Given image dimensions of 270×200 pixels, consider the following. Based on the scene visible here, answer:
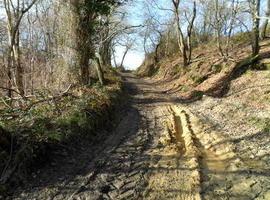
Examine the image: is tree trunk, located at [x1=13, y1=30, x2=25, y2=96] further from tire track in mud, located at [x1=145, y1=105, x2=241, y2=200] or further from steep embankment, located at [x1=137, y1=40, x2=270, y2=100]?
steep embankment, located at [x1=137, y1=40, x2=270, y2=100]

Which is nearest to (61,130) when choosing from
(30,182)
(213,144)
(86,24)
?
(30,182)

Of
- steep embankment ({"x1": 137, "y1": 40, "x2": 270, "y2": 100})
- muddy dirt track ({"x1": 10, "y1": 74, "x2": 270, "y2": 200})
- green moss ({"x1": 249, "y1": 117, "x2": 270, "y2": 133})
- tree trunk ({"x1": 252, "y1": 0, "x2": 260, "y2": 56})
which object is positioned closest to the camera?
muddy dirt track ({"x1": 10, "y1": 74, "x2": 270, "y2": 200})

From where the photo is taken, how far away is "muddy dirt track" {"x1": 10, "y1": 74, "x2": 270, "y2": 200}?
5.92 meters

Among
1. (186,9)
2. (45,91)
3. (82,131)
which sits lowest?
(82,131)

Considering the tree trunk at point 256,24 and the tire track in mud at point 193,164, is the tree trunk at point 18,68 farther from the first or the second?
the tree trunk at point 256,24

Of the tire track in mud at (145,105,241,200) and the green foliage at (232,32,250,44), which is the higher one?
the green foliage at (232,32,250,44)

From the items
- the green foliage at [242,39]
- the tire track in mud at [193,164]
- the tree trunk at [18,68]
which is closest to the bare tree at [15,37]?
the tree trunk at [18,68]

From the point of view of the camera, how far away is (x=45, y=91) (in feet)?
35.9

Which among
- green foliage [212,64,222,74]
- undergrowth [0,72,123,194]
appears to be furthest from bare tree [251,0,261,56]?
undergrowth [0,72,123,194]

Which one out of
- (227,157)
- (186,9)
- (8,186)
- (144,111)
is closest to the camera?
(8,186)

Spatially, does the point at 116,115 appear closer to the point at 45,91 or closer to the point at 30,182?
the point at 45,91

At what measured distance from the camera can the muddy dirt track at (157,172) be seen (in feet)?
19.4

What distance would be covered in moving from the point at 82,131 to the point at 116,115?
147 inches

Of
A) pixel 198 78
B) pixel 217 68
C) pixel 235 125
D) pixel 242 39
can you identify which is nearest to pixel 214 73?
pixel 217 68
